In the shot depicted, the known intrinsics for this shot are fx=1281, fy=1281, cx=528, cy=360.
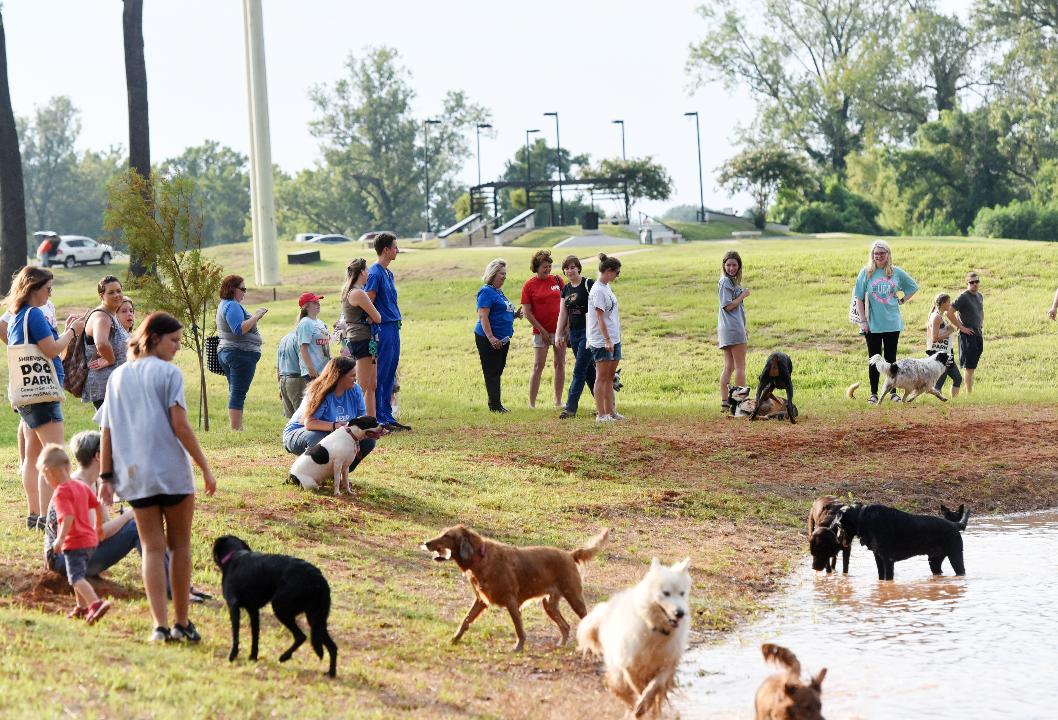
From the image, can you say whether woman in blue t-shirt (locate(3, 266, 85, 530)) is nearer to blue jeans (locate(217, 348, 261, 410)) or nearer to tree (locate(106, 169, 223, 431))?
blue jeans (locate(217, 348, 261, 410))

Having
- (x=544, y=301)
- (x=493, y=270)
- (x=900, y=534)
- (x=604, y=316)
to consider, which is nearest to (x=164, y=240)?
(x=493, y=270)

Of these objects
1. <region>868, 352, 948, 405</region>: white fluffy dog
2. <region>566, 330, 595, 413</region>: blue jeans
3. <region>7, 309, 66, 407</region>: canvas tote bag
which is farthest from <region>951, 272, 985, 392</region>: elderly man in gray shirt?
<region>7, 309, 66, 407</region>: canvas tote bag

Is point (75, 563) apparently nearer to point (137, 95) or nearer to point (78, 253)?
point (137, 95)

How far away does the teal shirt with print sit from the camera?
1639 centimetres

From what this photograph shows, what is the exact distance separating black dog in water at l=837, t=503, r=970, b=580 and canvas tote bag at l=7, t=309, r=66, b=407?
592 cm

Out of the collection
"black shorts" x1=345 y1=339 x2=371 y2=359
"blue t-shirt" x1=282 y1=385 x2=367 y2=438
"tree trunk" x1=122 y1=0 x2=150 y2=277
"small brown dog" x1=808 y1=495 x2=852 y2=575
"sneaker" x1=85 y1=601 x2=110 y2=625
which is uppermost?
"tree trunk" x1=122 y1=0 x2=150 y2=277

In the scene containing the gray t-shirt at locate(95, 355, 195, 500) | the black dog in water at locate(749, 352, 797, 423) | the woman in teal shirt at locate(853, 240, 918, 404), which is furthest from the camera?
the woman in teal shirt at locate(853, 240, 918, 404)

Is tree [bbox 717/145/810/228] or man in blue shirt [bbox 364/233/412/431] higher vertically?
tree [bbox 717/145/810/228]

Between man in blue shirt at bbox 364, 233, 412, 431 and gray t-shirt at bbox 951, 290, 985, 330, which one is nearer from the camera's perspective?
man in blue shirt at bbox 364, 233, 412, 431

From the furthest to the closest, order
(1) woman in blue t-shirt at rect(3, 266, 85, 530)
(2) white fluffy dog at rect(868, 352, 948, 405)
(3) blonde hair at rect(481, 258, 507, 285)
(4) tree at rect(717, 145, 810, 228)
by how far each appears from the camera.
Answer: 1. (4) tree at rect(717, 145, 810, 228)
2. (2) white fluffy dog at rect(868, 352, 948, 405)
3. (3) blonde hair at rect(481, 258, 507, 285)
4. (1) woman in blue t-shirt at rect(3, 266, 85, 530)

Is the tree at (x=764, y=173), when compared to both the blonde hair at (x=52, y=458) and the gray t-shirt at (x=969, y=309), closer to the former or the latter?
the gray t-shirt at (x=969, y=309)

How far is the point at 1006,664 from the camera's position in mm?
7570

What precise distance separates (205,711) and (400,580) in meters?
3.19

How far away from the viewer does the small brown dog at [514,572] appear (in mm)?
7355
